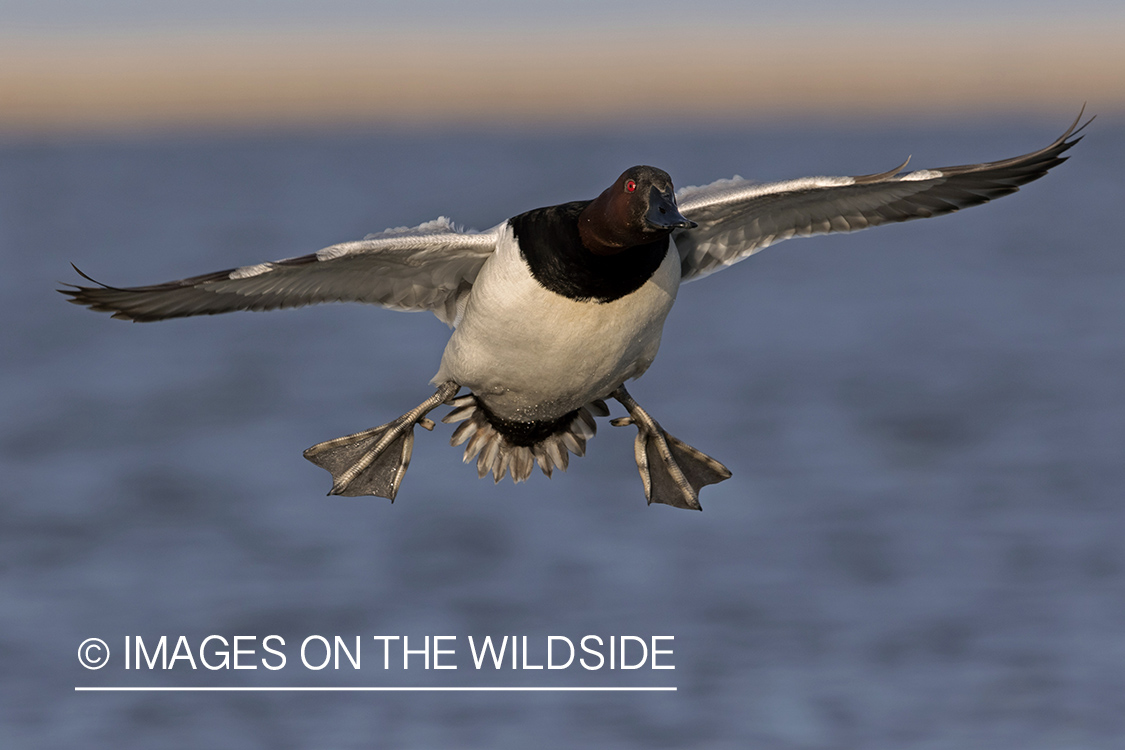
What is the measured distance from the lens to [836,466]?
1802 centimetres

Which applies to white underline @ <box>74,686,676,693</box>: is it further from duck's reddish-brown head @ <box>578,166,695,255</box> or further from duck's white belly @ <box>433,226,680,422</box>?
duck's reddish-brown head @ <box>578,166,695,255</box>

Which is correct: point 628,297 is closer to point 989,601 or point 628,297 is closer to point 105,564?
point 989,601

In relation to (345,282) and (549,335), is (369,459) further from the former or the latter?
(549,335)

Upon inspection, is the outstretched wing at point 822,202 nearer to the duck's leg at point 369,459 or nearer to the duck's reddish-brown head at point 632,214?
the duck's reddish-brown head at point 632,214

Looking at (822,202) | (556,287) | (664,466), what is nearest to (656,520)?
(664,466)

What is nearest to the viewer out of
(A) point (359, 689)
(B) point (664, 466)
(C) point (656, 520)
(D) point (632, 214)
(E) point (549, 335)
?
(D) point (632, 214)

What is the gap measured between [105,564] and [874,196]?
32.5 ft

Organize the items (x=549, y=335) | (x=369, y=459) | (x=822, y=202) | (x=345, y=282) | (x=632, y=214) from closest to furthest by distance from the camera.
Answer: (x=632, y=214)
(x=549, y=335)
(x=345, y=282)
(x=822, y=202)
(x=369, y=459)

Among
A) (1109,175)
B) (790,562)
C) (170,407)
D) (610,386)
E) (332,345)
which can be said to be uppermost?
(1109,175)

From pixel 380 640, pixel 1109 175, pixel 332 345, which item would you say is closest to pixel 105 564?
pixel 380 640

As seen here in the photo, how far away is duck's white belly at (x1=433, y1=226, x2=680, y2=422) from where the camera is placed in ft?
23.2

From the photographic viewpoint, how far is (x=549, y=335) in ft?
23.3

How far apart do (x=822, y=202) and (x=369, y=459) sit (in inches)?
116

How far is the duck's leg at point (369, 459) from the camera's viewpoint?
8.53 m
